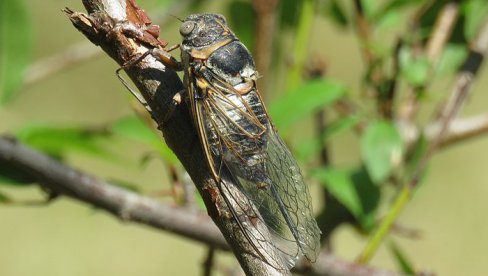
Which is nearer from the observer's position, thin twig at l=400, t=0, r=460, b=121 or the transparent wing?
the transparent wing

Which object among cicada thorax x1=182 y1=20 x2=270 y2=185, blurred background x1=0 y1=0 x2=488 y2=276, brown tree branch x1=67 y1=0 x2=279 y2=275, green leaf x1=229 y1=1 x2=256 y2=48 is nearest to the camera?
brown tree branch x1=67 y1=0 x2=279 y2=275

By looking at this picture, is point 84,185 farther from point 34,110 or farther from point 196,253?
point 34,110

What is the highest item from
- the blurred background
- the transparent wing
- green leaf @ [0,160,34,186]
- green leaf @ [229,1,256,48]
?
the transparent wing

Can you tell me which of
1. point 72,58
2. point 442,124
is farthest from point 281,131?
point 72,58

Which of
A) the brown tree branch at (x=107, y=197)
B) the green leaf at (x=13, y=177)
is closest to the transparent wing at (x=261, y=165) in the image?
the brown tree branch at (x=107, y=197)

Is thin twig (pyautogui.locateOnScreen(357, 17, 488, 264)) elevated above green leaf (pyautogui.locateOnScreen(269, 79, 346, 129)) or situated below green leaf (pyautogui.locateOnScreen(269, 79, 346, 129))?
below

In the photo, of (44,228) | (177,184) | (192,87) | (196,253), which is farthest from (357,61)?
(192,87)

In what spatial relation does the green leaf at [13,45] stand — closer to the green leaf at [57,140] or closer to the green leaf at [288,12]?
the green leaf at [57,140]

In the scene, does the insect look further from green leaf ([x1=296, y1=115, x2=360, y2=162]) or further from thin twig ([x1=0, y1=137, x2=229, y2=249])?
green leaf ([x1=296, y1=115, x2=360, y2=162])

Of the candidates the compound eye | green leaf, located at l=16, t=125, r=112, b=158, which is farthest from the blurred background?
the compound eye
